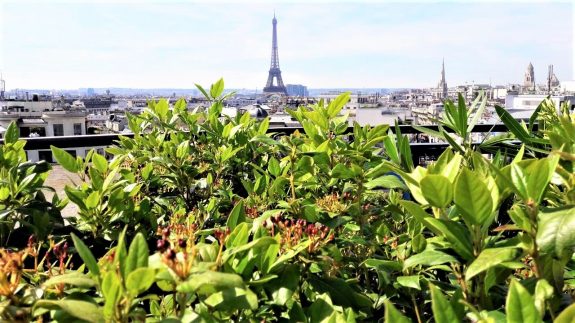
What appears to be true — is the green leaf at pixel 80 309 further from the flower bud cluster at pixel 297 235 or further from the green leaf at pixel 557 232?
the green leaf at pixel 557 232

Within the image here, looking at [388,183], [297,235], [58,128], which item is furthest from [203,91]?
[58,128]

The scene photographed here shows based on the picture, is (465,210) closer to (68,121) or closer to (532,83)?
(68,121)

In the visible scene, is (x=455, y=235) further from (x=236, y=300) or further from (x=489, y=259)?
(x=236, y=300)

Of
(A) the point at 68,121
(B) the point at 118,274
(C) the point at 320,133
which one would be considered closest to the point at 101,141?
(C) the point at 320,133

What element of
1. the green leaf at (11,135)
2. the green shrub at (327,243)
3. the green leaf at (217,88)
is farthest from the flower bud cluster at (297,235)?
the green leaf at (217,88)

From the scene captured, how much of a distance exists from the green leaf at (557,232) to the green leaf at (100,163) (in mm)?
955

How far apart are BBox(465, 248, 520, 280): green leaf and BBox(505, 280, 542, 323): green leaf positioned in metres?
0.09

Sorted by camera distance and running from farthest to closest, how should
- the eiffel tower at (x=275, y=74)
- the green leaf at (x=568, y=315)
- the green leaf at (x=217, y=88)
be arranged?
the eiffel tower at (x=275, y=74), the green leaf at (x=217, y=88), the green leaf at (x=568, y=315)

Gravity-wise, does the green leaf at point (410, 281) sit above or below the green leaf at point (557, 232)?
Result: below

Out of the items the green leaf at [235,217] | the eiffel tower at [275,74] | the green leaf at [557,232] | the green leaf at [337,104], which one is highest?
the eiffel tower at [275,74]

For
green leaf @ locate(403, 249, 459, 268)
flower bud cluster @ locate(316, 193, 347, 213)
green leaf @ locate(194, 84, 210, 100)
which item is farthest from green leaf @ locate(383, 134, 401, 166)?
green leaf @ locate(194, 84, 210, 100)

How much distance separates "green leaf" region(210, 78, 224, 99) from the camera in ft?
6.23

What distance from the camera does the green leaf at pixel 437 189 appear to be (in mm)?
634

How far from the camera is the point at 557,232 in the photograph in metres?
0.58
